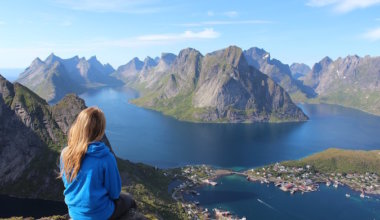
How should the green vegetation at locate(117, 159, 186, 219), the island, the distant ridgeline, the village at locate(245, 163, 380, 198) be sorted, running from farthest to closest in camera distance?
the village at locate(245, 163, 380, 198)
the island
the distant ridgeline
the green vegetation at locate(117, 159, 186, 219)

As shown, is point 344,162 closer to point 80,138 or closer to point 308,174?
point 308,174

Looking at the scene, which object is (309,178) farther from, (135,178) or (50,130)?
(50,130)

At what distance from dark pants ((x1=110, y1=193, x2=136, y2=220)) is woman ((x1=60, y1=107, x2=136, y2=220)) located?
430 mm

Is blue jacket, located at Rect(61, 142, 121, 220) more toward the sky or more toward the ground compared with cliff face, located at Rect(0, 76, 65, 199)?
more toward the sky

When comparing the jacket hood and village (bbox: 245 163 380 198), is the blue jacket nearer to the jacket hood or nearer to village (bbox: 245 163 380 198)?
the jacket hood

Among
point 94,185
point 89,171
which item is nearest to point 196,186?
point 94,185

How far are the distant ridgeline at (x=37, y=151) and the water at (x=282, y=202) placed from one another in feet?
73.1

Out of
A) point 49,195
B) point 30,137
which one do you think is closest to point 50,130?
point 30,137

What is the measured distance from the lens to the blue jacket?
26.5 feet

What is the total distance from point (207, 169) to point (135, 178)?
2232 inches

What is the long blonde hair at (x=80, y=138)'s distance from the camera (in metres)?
8.02

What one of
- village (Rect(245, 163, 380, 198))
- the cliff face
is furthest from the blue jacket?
village (Rect(245, 163, 380, 198))

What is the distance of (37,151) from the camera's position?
135 metres

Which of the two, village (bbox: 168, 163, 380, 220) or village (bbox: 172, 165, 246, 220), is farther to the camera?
village (bbox: 168, 163, 380, 220)
